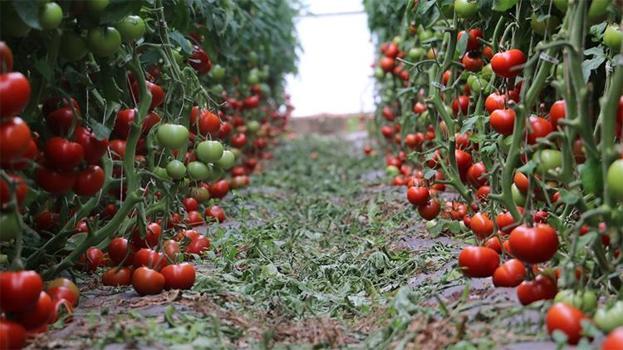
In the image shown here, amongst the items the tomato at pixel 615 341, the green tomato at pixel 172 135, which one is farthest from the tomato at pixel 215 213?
the tomato at pixel 615 341

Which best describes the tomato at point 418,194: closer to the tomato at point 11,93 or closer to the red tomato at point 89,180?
the red tomato at point 89,180

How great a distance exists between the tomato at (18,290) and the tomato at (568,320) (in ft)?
4.33

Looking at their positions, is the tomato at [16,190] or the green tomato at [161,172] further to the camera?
the green tomato at [161,172]

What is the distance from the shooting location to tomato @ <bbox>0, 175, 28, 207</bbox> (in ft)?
6.45

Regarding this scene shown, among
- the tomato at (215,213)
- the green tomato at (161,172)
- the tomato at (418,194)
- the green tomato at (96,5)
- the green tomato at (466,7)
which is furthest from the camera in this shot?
the tomato at (215,213)

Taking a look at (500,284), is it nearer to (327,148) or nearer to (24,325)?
(24,325)

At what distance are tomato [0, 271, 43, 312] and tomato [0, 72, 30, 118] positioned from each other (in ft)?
1.35

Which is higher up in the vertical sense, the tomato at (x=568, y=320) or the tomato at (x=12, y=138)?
the tomato at (x=12, y=138)

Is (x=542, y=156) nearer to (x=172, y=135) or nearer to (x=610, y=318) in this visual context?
(x=610, y=318)

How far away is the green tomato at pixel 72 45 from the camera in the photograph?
2297 mm

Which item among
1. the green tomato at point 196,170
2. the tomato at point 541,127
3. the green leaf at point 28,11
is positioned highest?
the green leaf at point 28,11

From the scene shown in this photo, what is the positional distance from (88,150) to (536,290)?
55.0 inches

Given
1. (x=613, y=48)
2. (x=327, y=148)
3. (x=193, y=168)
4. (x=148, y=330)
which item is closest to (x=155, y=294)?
(x=148, y=330)

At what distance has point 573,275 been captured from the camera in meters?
A: 1.94
